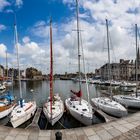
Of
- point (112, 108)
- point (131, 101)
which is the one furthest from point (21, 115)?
point (131, 101)

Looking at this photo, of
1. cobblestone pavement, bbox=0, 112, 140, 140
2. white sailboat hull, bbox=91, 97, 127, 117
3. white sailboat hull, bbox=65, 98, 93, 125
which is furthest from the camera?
white sailboat hull, bbox=91, 97, 127, 117

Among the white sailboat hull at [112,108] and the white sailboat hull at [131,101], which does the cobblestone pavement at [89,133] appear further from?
the white sailboat hull at [131,101]

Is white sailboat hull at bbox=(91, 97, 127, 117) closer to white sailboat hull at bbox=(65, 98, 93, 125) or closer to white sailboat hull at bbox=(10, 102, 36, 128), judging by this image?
white sailboat hull at bbox=(65, 98, 93, 125)

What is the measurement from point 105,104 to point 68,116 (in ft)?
16.5

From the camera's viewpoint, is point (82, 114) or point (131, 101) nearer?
point (82, 114)

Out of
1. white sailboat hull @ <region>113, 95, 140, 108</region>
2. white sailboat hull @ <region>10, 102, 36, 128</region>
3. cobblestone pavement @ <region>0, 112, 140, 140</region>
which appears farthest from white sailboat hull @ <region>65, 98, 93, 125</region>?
white sailboat hull @ <region>113, 95, 140, 108</region>

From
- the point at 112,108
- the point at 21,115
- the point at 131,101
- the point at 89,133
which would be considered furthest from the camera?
the point at 131,101

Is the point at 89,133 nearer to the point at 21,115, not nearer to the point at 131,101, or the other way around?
the point at 21,115

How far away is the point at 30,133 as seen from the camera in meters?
9.21

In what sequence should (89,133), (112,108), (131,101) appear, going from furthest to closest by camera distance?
(131,101) < (112,108) < (89,133)

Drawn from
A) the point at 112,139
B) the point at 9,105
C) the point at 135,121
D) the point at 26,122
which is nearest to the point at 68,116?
the point at 26,122

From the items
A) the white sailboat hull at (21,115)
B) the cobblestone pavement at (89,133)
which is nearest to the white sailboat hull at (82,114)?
the white sailboat hull at (21,115)

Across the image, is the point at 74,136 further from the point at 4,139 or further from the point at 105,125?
the point at 4,139

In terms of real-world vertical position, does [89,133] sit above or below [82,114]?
above
